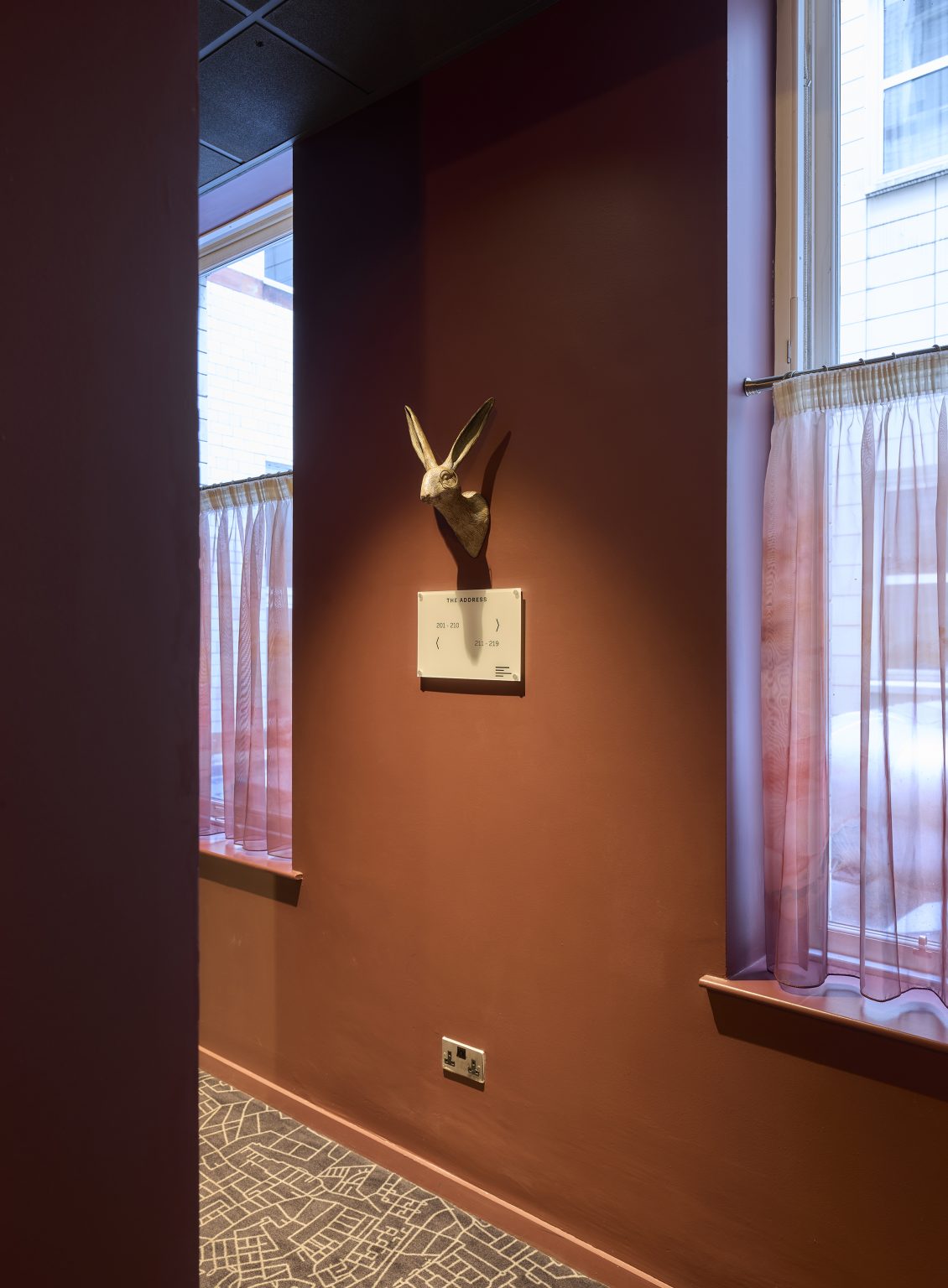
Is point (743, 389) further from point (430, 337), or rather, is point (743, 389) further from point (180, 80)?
point (180, 80)

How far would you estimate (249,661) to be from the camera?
2945mm

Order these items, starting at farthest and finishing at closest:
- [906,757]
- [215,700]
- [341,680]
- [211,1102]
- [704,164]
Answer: [215,700] → [211,1102] → [341,680] → [704,164] → [906,757]

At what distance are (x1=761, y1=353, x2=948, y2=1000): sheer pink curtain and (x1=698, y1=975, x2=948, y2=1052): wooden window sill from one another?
31 mm

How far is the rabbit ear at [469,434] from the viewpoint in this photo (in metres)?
2.17

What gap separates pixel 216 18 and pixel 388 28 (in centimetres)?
40

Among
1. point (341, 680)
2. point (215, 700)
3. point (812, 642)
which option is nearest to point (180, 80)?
point (812, 642)

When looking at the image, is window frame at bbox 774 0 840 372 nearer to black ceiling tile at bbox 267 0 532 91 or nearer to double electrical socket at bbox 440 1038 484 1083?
black ceiling tile at bbox 267 0 532 91

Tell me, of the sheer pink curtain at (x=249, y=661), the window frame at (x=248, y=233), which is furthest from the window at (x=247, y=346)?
the sheer pink curtain at (x=249, y=661)

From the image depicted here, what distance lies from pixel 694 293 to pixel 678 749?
0.94 m

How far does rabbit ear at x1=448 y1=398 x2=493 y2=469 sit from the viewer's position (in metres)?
2.17

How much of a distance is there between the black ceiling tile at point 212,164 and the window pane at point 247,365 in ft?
0.93

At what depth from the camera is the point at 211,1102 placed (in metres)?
2.75

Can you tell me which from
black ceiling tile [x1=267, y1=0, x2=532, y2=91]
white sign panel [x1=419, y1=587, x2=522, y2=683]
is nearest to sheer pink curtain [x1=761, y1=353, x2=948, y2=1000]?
white sign panel [x1=419, y1=587, x2=522, y2=683]

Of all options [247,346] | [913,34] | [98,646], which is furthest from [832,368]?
[247,346]
